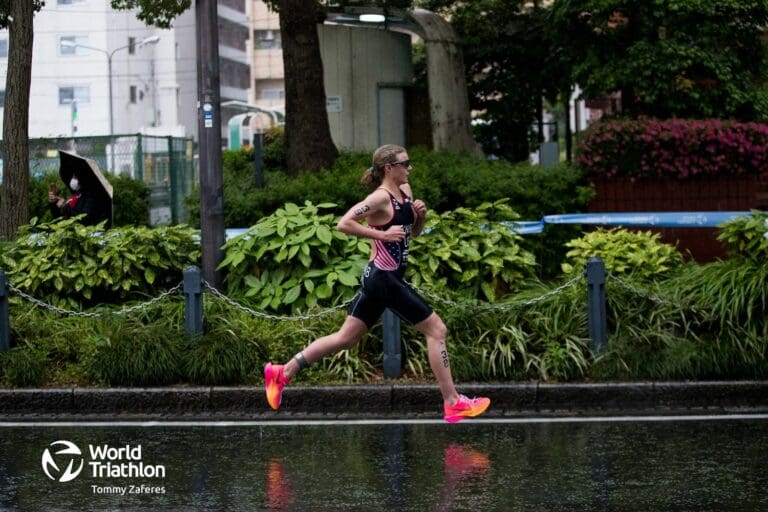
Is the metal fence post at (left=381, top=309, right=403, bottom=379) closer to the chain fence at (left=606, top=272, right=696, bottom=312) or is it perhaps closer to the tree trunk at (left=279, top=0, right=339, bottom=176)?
the chain fence at (left=606, top=272, right=696, bottom=312)

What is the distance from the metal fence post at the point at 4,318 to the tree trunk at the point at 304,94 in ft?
25.8

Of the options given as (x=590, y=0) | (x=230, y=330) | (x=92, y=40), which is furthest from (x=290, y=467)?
(x=92, y=40)

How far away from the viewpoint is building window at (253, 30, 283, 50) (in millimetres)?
84062

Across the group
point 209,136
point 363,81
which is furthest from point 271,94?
point 209,136

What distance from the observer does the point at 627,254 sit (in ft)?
40.5

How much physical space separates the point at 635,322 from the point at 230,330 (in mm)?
3453

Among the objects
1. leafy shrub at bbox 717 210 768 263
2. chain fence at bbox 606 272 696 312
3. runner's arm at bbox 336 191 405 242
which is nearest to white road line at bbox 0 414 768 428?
chain fence at bbox 606 272 696 312

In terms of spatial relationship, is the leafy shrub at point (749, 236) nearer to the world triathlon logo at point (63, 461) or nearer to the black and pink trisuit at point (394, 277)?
the black and pink trisuit at point (394, 277)

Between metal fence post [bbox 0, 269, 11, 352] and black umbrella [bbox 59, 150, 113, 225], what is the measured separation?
4.77 metres

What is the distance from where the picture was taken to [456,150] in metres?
21.9

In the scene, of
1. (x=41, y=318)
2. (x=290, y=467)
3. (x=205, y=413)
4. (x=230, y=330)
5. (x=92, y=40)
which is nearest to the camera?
(x=290, y=467)

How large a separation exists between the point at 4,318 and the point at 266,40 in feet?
246

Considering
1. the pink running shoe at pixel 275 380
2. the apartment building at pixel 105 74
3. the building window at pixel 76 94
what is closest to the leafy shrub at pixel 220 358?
the pink running shoe at pixel 275 380

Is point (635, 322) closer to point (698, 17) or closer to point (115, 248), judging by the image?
point (115, 248)
